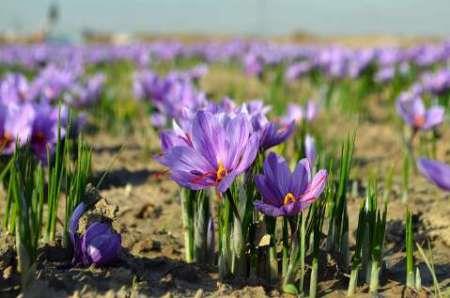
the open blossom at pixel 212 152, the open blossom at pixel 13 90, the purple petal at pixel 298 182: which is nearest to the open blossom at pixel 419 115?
the purple petal at pixel 298 182

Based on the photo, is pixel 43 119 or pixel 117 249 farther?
pixel 43 119

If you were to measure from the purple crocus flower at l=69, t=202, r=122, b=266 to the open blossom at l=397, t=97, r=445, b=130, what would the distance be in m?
2.03

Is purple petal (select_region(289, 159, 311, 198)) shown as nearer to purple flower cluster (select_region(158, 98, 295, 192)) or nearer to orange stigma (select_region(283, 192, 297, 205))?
orange stigma (select_region(283, 192, 297, 205))

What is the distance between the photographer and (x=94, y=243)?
1718mm

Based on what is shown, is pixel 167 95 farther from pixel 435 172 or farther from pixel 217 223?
pixel 435 172

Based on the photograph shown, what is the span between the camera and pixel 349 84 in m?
6.58

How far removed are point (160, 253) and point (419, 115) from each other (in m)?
1.77

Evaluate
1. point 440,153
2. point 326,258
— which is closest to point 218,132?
point 326,258

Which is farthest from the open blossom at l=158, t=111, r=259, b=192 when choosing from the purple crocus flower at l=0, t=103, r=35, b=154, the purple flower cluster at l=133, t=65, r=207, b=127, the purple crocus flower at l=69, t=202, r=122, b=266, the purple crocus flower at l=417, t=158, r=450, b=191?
the purple flower cluster at l=133, t=65, r=207, b=127

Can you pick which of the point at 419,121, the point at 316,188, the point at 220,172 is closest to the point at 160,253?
the point at 220,172

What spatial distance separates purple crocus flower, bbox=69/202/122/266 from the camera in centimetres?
172

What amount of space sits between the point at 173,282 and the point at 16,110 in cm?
105

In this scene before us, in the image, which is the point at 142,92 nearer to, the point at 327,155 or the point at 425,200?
the point at 327,155

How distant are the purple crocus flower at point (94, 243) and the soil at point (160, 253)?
0.11ft
